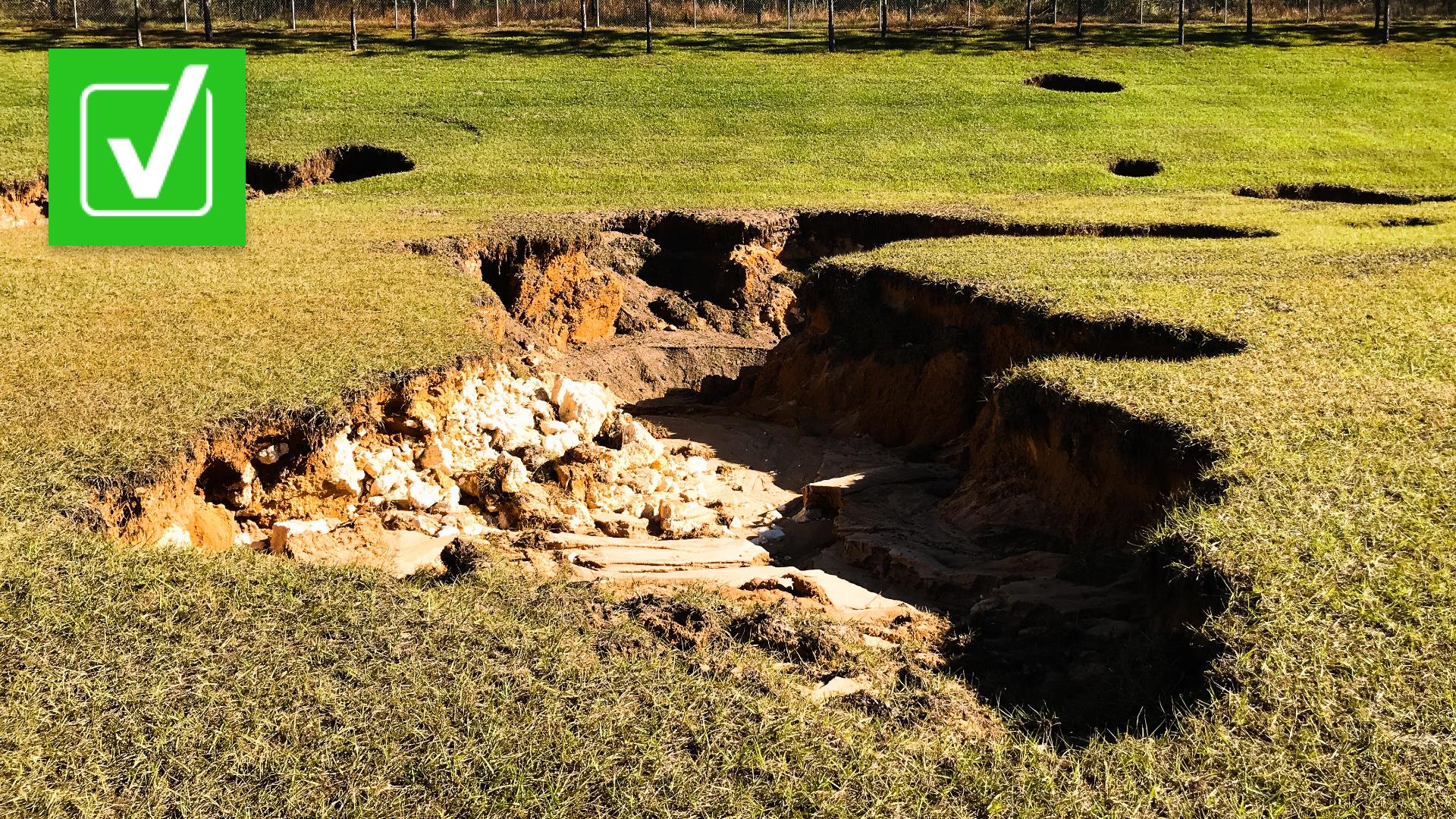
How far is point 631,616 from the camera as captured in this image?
525 cm

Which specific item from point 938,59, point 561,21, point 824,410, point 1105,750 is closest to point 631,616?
point 1105,750

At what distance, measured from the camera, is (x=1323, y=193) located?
19328mm

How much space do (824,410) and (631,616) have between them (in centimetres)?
695

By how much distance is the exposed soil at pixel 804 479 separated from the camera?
5.81m

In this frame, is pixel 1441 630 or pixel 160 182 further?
pixel 160 182

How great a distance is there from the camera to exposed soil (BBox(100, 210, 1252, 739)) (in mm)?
5812

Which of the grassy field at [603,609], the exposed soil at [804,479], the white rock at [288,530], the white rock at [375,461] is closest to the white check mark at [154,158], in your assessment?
the grassy field at [603,609]

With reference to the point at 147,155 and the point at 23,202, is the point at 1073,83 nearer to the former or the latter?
the point at 147,155

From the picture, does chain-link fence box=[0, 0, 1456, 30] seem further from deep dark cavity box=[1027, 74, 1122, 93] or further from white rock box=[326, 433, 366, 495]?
white rock box=[326, 433, 366, 495]

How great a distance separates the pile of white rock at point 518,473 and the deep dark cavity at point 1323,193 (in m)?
13.3

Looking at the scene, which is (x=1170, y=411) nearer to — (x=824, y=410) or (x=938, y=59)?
(x=824, y=410)

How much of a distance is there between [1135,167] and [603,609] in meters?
19.1

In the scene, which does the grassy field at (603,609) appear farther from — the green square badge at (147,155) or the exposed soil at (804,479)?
the green square badge at (147,155)

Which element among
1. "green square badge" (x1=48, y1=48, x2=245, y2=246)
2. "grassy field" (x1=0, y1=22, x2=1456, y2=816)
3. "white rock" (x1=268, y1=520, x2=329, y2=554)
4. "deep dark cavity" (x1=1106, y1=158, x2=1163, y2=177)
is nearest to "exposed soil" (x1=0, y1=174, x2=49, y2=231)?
"green square badge" (x1=48, y1=48, x2=245, y2=246)
